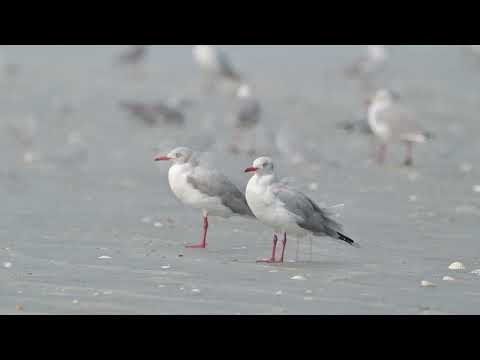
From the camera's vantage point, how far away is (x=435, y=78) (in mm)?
20453

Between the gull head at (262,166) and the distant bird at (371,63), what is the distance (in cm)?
1164

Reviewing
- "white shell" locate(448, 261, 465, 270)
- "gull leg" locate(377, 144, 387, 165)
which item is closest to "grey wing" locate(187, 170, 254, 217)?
"white shell" locate(448, 261, 465, 270)

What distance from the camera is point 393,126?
47.5ft

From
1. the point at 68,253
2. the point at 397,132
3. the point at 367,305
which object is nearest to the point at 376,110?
the point at 397,132

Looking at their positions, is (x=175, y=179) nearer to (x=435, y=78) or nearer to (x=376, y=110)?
(x=376, y=110)

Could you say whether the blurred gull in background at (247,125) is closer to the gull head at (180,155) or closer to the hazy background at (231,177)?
the hazy background at (231,177)

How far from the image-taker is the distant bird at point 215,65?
18.8 m

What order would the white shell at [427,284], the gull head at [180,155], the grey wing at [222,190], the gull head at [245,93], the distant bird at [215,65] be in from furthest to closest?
the distant bird at [215,65], the gull head at [245,93], the gull head at [180,155], the grey wing at [222,190], the white shell at [427,284]

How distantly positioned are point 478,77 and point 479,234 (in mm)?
11262

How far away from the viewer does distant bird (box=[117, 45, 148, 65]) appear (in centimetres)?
2005

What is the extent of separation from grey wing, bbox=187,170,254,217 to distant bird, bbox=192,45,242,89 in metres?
9.74

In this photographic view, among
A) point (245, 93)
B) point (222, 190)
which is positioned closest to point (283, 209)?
point (222, 190)

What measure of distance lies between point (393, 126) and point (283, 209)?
22.1 ft

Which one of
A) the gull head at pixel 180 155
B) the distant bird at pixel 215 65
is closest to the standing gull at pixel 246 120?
the distant bird at pixel 215 65
